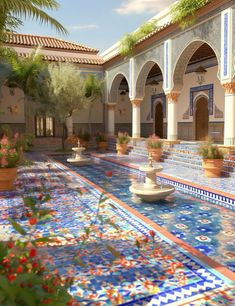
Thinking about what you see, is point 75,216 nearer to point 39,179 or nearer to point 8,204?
point 8,204

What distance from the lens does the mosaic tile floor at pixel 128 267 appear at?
2.77 metres

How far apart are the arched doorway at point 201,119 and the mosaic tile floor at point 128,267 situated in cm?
1100

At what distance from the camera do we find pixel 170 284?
298cm

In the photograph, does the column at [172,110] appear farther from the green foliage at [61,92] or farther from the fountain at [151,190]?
the fountain at [151,190]

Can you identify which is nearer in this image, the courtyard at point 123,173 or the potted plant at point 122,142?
the courtyard at point 123,173

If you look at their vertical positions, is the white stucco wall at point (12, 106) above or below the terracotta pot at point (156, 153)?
above

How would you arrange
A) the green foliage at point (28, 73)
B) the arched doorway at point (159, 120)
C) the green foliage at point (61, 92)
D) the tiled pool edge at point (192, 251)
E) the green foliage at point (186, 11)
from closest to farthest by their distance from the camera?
the tiled pool edge at point (192, 251) < the green foliage at point (186, 11) < the green foliage at point (61, 92) < the green foliage at point (28, 73) < the arched doorway at point (159, 120)

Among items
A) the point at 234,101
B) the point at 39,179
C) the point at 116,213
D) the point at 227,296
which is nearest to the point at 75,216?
the point at 116,213

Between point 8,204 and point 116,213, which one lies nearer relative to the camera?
point 116,213

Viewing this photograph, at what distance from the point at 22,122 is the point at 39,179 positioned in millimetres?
10758

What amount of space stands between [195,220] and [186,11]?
745 centimetres

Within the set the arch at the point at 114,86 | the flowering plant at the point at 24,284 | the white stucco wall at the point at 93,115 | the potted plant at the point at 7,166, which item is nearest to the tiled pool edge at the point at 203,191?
the potted plant at the point at 7,166

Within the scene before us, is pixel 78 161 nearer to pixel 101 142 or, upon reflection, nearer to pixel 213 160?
pixel 213 160

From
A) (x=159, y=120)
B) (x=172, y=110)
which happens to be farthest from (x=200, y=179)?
(x=159, y=120)
